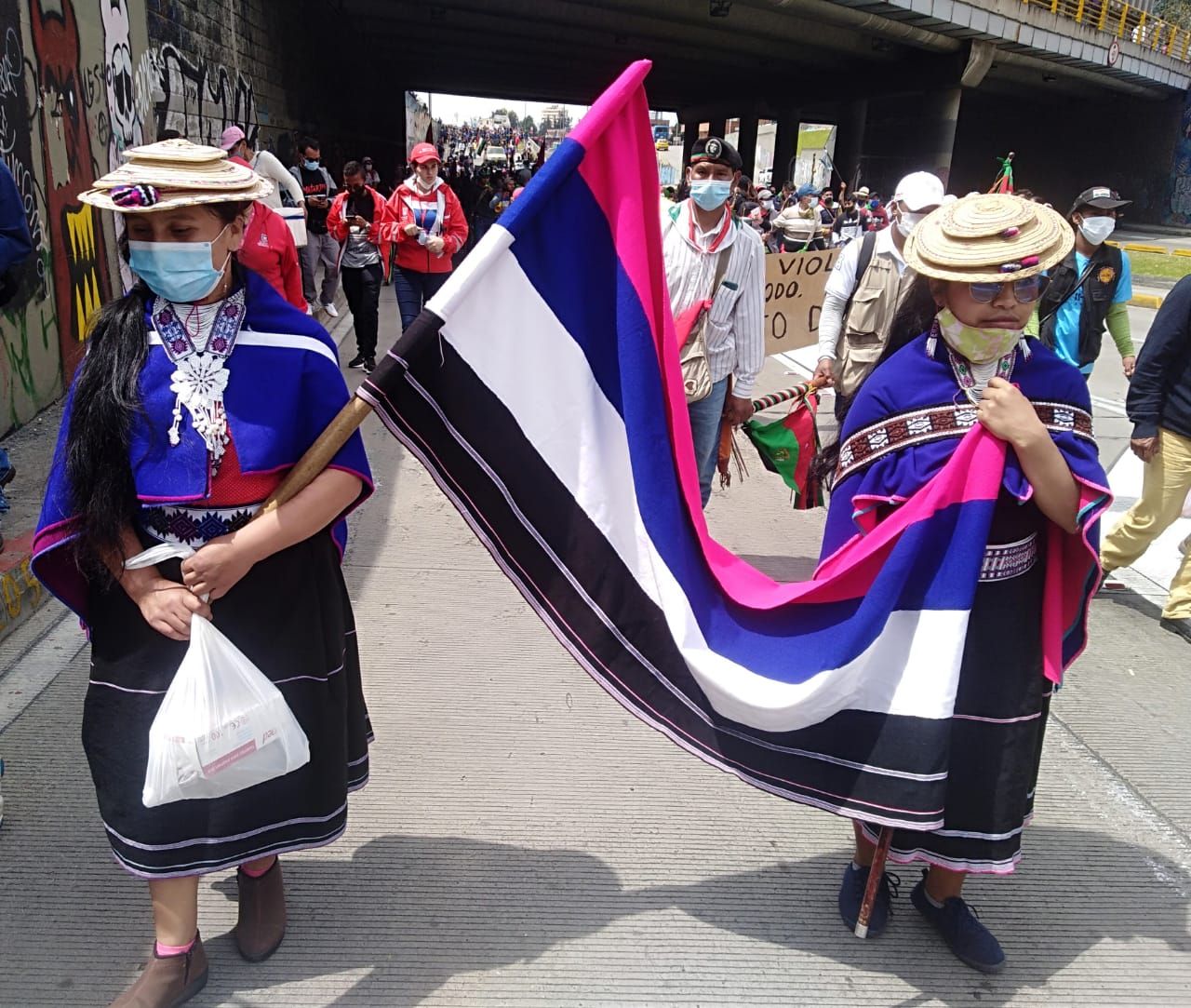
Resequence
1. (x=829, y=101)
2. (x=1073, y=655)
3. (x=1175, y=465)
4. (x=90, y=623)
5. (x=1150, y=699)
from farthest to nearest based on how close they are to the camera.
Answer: (x=829, y=101)
(x=1175, y=465)
(x=1150, y=699)
(x=1073, y=655)
(x=90, y=623)

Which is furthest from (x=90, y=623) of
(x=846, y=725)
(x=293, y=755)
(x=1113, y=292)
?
(x=1113, y=292)

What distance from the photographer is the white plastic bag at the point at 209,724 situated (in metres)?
1.91

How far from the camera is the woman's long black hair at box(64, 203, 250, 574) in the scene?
75.7 inches

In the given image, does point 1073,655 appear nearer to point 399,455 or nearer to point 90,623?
point 90,623

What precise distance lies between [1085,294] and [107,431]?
5004 millimetres

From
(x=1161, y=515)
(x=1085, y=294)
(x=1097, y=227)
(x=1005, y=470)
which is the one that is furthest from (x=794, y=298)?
(x=1005, y=470)

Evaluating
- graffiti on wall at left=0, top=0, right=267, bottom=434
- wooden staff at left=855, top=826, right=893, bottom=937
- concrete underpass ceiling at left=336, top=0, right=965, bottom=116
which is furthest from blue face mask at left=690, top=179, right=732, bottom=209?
concrete underpass ceiling at left=336, top=0, right=965, bottom=116

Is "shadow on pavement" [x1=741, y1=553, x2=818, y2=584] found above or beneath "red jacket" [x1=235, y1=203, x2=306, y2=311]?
beneath

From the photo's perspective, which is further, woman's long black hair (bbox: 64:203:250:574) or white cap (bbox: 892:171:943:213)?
white cap (bbox: 892:171:943:213)

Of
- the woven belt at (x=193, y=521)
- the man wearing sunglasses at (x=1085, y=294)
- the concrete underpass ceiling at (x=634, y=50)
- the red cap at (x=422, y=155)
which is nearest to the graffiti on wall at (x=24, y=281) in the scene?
the red cap at (x=422, y=155)

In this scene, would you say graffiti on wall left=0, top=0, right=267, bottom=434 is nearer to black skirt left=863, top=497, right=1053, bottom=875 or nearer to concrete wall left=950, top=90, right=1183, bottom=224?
black skirt left=863, top=497, right=1053, bottom=875

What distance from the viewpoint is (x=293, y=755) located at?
208cm

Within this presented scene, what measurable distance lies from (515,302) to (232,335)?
0.59 m

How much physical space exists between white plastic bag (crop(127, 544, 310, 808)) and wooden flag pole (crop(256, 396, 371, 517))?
8.8 inches
